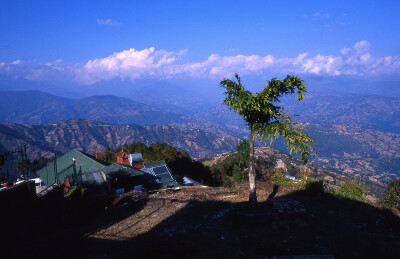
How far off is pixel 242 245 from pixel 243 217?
1.66 meters

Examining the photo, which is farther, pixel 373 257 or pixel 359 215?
pixel 359 215

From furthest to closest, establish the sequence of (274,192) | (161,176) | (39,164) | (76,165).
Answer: (161,176), (76,165), (39,164), (274,192)

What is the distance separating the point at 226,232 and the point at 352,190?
9.95m

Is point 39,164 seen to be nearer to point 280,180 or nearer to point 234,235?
point 234,235

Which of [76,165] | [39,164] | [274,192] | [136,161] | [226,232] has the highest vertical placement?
[226,232]

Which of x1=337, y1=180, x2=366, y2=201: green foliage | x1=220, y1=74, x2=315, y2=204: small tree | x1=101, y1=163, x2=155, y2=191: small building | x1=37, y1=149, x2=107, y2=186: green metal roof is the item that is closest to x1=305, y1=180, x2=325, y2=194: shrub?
x1=337, y1=180, x2=366, y2=201: green foliage

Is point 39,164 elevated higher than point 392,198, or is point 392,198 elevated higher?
point 39,164

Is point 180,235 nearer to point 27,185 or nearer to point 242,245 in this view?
point 242,245

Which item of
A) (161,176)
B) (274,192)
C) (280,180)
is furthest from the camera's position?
(161,176)

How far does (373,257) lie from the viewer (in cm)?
886

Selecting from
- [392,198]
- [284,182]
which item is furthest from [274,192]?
[392,198]

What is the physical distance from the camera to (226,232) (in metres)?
10.8

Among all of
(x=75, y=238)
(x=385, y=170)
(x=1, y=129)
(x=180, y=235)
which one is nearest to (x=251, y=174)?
(x=180, y=235)

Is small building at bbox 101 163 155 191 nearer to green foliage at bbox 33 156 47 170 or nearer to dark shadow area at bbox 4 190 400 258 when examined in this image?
green foliage at bbox 33 156 47 170
